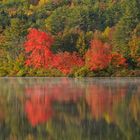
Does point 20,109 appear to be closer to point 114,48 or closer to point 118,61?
point 118,61

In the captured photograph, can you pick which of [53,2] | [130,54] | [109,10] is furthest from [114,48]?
[53,2]

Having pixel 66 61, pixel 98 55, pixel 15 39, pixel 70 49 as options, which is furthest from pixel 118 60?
pixel 15 39

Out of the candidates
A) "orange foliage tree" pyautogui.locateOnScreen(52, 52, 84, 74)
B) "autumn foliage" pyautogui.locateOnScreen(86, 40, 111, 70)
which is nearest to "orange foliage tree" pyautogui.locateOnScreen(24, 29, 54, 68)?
"orange foliage tree" pyautogui.locateOnScreen(52, 52, 84, 74)

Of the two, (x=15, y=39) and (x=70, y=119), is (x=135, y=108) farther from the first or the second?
(x=15, y=39)

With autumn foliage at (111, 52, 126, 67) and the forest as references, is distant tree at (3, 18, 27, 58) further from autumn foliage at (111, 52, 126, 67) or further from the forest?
autumn foliage at (111, 52, 126, 67)

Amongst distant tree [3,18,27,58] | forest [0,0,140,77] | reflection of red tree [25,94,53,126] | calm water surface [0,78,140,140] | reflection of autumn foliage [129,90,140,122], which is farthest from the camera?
distant tree [3,18,27,58]

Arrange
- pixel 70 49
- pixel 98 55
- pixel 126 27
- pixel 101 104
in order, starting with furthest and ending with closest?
pixel 126 27
pixel 70 49
pixel 98 55
pixel 101 104

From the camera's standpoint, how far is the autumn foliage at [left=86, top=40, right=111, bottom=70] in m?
63.5

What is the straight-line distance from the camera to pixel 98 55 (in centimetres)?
6525

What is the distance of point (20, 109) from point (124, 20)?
56576 millimetres

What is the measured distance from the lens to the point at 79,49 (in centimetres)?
7200

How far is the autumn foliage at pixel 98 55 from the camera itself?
63469mm

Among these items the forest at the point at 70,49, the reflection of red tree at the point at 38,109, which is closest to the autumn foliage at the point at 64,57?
the forest at the point at 70,49

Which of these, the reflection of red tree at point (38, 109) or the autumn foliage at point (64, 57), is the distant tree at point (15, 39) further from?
the reflection of red tree at point (38, 109)
